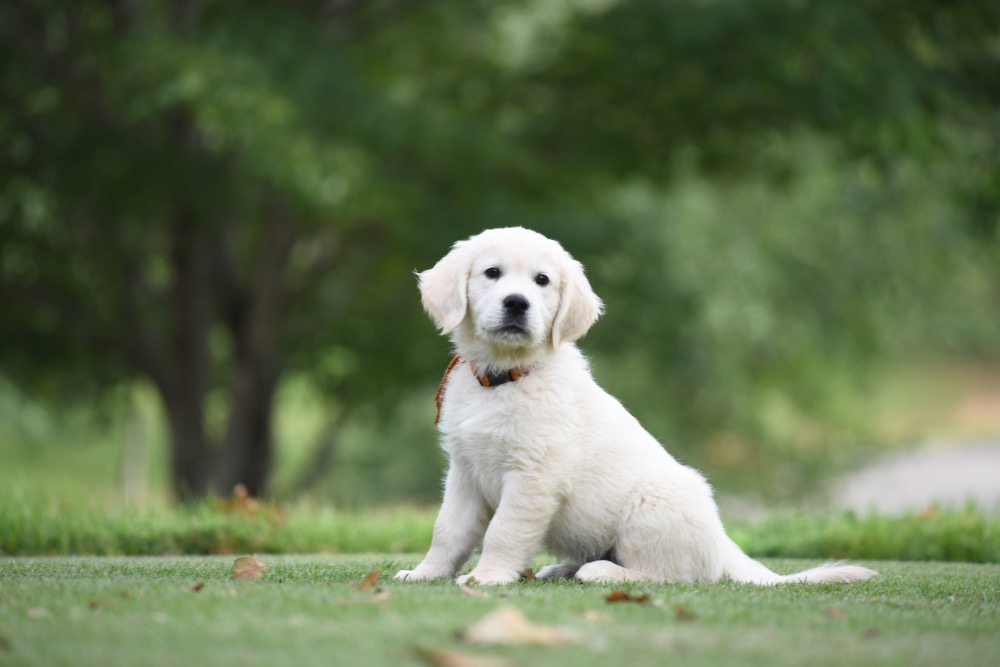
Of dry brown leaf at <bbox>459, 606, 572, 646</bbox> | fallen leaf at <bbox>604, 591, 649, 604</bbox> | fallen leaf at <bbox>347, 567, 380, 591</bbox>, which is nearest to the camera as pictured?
dry brown leaf at <bbox>459, 606, 572, 646</bbox>

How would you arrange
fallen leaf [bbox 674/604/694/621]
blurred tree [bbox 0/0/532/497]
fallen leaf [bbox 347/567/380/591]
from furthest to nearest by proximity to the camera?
blurred tree [bbox 0/0/532/497], fallen leaf [bbox 347/567/380/591], fallen leaf [bbox 674/604/694/621]

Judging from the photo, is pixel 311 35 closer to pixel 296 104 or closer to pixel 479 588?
pixel 296 104

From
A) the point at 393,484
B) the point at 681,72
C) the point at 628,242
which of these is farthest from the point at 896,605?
the point at 393,484

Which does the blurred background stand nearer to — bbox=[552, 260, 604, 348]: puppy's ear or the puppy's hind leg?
bbox=[552, 260, 604, 348]: puppy's ear

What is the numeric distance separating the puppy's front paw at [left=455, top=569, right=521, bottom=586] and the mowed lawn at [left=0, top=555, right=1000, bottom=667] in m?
0.11

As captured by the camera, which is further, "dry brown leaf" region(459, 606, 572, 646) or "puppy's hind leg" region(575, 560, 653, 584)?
"puppy's hind leg" region(575, 560, 653, 584)

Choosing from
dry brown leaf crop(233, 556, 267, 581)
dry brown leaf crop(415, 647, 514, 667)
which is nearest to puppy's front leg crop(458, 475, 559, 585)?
dry brown leaf crop(233, 556, 267, 581)

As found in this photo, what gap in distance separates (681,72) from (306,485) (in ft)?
36.3

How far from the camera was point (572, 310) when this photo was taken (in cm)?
510

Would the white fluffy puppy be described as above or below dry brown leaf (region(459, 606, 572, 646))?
above

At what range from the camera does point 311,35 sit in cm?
1246

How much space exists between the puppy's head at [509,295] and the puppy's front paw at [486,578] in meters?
0.86

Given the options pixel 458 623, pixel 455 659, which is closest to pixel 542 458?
pixel 458 623

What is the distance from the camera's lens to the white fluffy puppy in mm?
4789
